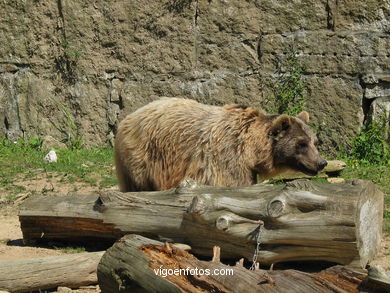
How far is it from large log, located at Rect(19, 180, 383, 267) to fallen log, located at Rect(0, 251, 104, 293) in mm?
675

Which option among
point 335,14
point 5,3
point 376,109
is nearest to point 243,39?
point 335,14

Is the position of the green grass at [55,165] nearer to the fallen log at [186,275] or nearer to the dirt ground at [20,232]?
the dirt ground at [20,232]

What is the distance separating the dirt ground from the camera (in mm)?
6539

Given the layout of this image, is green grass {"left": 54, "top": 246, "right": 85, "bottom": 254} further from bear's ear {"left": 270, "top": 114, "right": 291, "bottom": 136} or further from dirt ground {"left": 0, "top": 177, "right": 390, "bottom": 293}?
bear's ear {"left": 270, "top": 114, "right": 291, "bottom": 136}

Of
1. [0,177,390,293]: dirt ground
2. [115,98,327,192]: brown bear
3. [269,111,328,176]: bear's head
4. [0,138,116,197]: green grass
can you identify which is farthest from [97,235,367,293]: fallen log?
[0,138,116,197]: green grass

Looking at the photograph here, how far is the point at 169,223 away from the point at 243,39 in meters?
5.86

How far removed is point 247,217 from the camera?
5.81 meters

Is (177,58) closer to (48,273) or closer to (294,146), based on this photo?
(294,146)

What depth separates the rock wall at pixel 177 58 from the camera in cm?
1091

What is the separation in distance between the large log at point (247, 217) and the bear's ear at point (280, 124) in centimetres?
177

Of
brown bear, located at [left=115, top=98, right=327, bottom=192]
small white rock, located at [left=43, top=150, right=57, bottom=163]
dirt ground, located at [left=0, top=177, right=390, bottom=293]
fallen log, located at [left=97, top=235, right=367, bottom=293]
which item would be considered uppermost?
brown bear, located at [left=115, top=98, right=327, bottom=192]

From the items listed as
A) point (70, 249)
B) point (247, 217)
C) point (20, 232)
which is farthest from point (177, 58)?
point (247, 217)

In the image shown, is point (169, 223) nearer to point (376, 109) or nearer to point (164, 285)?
point (164, 285)

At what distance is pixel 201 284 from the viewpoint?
15.3 ft
